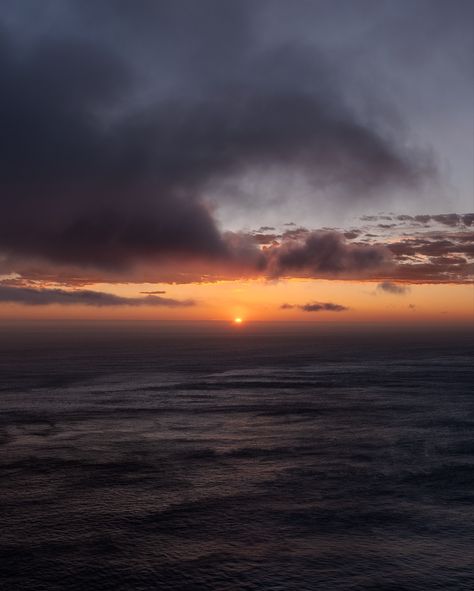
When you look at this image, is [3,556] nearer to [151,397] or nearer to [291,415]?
[291,415]

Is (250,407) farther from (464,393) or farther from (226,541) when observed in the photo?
(226,541)

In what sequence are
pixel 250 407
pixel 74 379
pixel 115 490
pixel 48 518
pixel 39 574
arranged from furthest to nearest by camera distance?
1. pixel 74 379
2. pixel 250 407
3. pixel 115 490
4. pixel 48 518
5. pixel 39 574

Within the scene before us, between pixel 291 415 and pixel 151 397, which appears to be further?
pixel 151 397

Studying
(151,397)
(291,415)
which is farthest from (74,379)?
(291,415)

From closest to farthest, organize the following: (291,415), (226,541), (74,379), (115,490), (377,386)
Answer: (226,541) < (115,490) < (291,415) < (377,386) < (74,379)

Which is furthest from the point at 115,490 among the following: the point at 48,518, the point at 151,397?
the point at 151,397

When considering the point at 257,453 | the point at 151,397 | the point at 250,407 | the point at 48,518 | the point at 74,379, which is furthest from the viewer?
the point at 74,379
